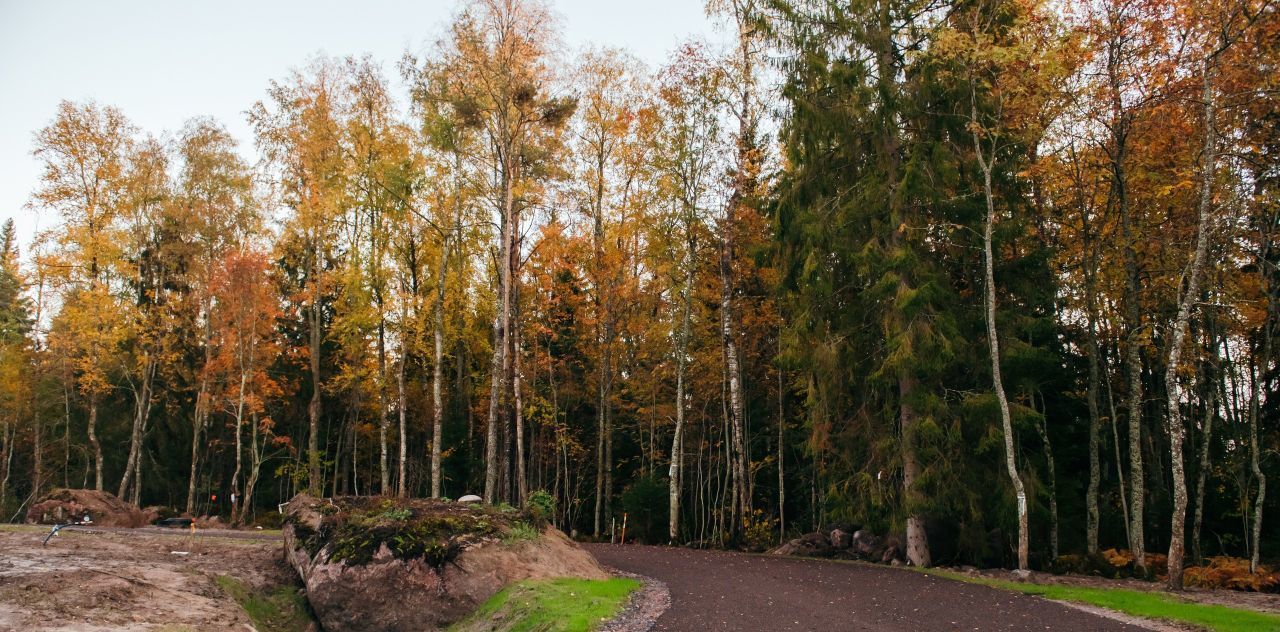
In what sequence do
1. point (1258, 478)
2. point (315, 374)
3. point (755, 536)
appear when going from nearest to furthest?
point (1258, 478) → point (755, 536) → point (315, 374)

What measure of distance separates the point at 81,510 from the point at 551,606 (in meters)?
20.8

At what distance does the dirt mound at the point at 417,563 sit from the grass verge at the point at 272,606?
400mm

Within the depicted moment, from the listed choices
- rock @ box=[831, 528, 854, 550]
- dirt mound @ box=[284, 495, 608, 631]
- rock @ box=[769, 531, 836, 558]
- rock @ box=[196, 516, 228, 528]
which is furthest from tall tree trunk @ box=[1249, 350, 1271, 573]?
rock @ box=[196, 516, 228, 528]

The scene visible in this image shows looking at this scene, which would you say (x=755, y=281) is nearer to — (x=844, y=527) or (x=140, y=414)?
(x=844, y=527)

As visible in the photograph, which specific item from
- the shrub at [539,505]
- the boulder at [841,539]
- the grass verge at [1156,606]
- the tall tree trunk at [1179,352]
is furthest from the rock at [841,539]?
the shrub at [539,505]

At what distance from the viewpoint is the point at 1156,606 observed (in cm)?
961

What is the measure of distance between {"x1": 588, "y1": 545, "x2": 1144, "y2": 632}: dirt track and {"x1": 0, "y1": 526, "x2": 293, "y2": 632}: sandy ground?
23.4ft

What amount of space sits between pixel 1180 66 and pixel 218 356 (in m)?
30.9

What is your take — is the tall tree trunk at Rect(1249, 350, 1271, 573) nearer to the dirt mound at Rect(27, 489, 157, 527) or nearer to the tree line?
the tree line

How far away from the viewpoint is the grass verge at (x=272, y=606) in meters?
12.6

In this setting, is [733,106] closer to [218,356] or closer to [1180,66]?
[1180,66]

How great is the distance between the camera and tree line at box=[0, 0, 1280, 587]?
1417 centimetres

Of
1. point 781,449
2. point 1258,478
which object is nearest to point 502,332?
point 781,449

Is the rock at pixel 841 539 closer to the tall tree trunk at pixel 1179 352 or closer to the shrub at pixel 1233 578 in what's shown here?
the shrub at pixel 1233 578
